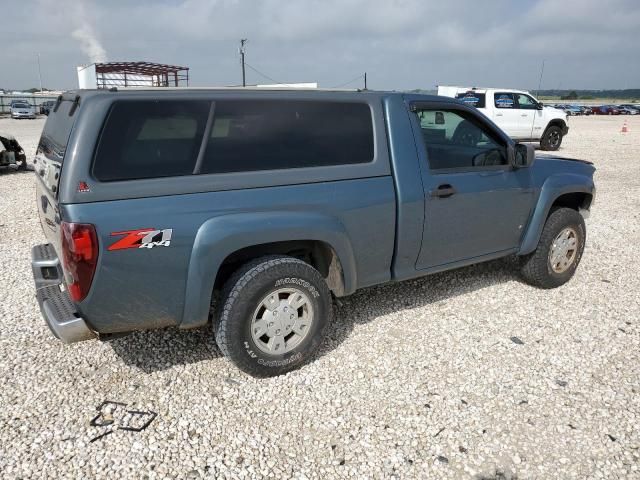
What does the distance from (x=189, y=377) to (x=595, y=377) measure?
106 inches

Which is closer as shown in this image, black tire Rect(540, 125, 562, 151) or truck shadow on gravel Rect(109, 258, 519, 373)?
truck shadow on gravel Rect(109, 258, 519, 373)

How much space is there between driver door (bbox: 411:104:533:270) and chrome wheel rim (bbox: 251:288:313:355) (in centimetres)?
104

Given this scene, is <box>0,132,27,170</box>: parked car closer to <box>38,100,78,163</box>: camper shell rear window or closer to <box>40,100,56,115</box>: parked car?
<box>40,100,56,115</box>: parked car

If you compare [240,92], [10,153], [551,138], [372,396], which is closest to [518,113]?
[551,138]

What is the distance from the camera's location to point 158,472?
2.47 metres

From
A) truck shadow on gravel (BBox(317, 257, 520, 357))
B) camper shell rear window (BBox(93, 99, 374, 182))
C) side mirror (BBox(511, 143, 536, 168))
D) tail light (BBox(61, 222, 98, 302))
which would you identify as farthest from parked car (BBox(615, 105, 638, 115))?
tail light (BBox(61, 222, 98, 302))

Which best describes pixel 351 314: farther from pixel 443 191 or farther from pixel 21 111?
pixel 21 111

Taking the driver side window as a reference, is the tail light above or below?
below

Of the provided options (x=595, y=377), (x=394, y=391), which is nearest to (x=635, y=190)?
(x=595, y=377)

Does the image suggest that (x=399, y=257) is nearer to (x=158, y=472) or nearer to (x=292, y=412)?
(x=292, y=412)

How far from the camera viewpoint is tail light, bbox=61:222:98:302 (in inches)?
98.2

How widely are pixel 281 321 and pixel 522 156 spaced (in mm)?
2426

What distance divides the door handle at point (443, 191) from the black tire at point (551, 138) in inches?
562

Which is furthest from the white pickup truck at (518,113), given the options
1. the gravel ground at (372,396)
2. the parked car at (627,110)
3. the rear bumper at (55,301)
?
the parked car at (627,110)
